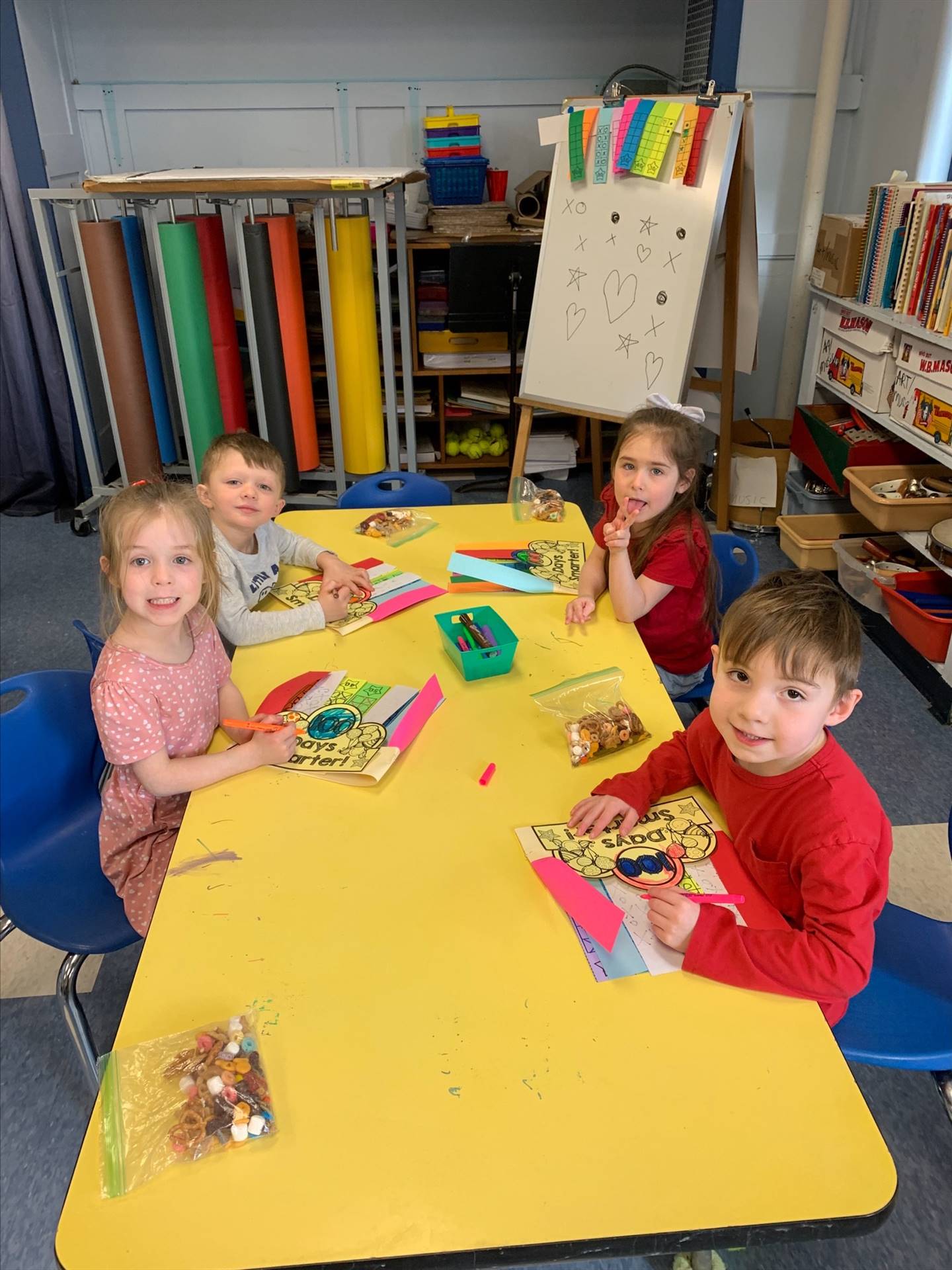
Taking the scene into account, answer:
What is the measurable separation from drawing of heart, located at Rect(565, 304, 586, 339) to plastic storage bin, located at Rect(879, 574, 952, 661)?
1334mm

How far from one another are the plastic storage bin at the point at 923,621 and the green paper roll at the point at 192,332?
2.43m

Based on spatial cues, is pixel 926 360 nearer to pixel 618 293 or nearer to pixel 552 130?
pixel 618 293

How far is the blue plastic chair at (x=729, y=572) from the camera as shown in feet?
6.22

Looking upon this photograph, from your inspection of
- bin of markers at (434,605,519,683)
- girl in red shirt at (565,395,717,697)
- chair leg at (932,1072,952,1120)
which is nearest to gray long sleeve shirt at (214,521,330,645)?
bin of markers at (434,605,519,683)

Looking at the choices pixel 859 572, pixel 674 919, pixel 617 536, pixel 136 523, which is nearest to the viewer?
pixel 674 919

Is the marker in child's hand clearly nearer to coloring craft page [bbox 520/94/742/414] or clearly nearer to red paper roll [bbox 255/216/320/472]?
coloring craft page [bbox 520/94/742/414]

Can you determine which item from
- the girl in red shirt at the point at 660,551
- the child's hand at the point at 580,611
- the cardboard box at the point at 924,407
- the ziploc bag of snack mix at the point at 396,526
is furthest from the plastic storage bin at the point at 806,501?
the child's hand at the point at 580,611

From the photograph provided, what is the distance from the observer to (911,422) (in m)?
2.75

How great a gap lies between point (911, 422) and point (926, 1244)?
218 cm

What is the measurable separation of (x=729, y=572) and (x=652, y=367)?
1.34 meters

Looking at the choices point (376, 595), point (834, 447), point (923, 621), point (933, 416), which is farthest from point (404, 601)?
point (834, 447)

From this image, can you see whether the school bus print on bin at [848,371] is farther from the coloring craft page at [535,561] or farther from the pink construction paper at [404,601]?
the pink construction paper at [404,601]

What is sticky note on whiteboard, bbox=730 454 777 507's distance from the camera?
3582mm

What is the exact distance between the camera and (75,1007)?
1307 millimetres
